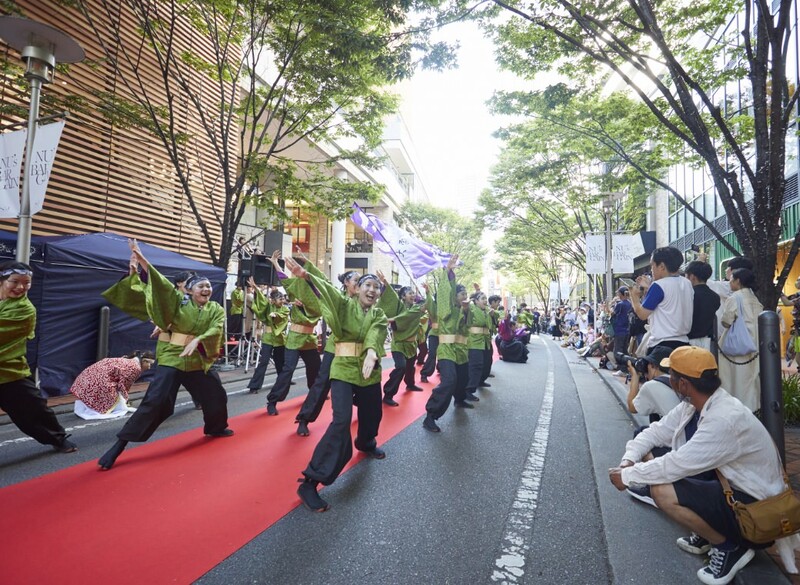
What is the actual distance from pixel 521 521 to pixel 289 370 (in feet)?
14.4

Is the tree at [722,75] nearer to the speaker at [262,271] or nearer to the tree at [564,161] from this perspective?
the tree at [564,161]

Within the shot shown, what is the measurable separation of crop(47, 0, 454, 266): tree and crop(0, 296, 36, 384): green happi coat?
193 inches

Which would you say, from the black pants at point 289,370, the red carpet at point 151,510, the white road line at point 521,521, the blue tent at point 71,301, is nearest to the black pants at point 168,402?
the red carpet at point 151,510

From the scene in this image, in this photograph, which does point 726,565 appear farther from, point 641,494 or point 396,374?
point 396,374

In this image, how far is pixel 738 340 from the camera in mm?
3996

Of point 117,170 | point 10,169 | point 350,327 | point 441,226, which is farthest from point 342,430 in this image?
point 441,226

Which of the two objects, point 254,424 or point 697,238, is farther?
point 697,238

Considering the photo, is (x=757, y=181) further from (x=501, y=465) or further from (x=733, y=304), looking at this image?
(x=501, y=465)

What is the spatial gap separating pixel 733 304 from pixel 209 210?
1229 cm

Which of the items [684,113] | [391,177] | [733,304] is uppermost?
[391,177]

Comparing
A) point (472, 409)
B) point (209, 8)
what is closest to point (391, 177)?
point (209, 8)

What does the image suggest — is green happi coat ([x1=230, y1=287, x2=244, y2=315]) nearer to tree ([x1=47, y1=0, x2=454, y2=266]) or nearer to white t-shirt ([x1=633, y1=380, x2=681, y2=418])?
tree ([x1=47, y1=0, x2=454, y2=266])

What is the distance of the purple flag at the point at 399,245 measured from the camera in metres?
9.31

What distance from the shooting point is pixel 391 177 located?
33688 millimetres
